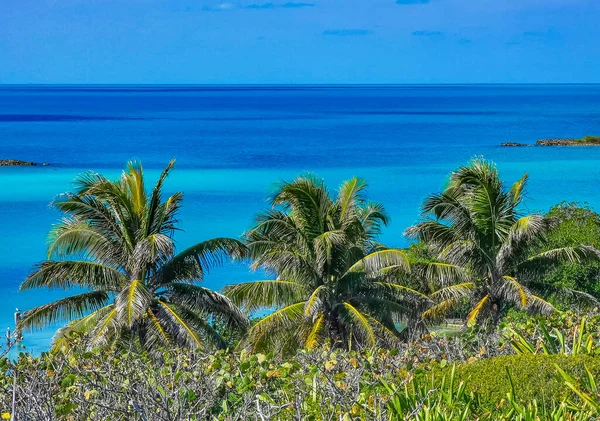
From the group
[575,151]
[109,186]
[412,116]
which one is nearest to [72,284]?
[109,186]

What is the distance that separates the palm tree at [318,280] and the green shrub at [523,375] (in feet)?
27.0

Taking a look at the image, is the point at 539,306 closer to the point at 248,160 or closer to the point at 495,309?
the point at 495,309

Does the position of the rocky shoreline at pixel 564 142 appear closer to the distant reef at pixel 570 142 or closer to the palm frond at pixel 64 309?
the distant reef at pixel 570 142

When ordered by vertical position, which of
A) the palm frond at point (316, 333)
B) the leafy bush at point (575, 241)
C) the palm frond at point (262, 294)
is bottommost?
the palm frond at point (316, 333)

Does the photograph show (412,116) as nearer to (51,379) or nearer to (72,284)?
(72,284)

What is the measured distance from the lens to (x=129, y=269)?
19.1 meters

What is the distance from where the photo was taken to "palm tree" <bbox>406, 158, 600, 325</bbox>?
2036 centimetres

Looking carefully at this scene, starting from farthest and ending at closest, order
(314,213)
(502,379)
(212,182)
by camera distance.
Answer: (212,182) < (314,213) < (502,379)

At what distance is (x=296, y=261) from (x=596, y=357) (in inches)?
382

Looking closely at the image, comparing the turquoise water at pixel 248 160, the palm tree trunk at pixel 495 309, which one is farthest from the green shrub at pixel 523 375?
the turquoise water at pixel 248 160

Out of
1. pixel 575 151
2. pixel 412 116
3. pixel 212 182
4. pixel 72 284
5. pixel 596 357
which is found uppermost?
pixel 412 116

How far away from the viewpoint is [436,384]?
10.1 m

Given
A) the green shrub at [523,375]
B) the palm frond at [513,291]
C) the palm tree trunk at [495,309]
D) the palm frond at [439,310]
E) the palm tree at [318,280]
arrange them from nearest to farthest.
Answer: the green shrub at [523,375] < the palm tree at [318,280] < the palm frond at [513,291] < the palm frond at [439,310] < the palm tree trunk at [495,309]

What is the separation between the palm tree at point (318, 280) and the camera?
19.1 m
